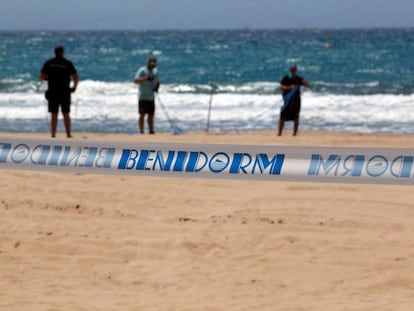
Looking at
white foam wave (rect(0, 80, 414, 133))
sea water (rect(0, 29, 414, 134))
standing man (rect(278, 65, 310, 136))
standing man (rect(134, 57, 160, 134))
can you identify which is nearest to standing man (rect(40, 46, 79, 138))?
standing man (rect(134, 57, 160, 134))

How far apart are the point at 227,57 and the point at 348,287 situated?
44054mm

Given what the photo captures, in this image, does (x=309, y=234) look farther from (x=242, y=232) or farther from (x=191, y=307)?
(x=191, y=307)

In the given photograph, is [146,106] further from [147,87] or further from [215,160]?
[215,160]

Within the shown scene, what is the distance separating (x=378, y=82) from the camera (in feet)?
109

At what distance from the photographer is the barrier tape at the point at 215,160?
6000 mm

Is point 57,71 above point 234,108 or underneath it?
above

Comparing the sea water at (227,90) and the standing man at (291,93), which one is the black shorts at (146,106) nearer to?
A: the standing man at (291,93)

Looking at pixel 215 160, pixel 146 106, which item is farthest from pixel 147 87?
pixel 215 160

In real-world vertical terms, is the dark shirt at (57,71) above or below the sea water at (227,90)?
above

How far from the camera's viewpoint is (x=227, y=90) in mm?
29547

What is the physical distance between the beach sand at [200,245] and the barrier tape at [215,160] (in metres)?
0.74

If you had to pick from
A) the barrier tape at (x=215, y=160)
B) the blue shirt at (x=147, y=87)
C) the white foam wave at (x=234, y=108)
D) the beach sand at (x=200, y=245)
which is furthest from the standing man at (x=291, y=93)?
the barrier tape at (x=215, y=160)

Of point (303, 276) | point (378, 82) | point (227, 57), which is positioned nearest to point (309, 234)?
point (303, 276)

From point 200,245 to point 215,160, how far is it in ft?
3.43
